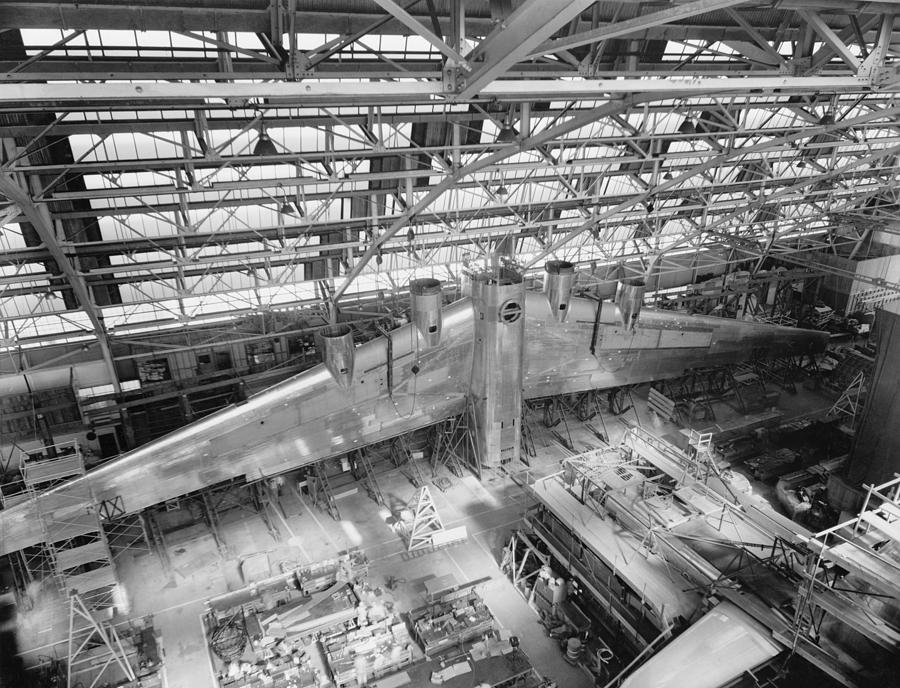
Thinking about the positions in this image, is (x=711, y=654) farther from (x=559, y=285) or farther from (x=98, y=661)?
(x=98, y=661)

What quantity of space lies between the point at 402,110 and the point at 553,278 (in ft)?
21.4

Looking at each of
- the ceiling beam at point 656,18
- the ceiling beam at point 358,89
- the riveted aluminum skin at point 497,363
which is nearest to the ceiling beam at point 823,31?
the ceiling beam at point 358,89

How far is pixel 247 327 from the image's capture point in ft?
76.2

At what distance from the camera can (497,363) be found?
1816 centimetres

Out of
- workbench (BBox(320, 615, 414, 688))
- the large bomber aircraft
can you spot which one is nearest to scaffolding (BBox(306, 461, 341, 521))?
the large bomber aircraft

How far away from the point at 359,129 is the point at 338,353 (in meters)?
6.41

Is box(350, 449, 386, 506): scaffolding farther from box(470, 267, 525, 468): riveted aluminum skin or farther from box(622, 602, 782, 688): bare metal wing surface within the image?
box(622, 602, 782, 688): bare metal wing surface

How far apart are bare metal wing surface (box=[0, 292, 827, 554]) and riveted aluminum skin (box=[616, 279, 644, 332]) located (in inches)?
10.4

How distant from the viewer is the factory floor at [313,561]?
568 inches

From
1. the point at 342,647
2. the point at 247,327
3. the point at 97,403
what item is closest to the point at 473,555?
the point at 342,647

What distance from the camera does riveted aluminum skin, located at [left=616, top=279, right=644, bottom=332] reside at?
19453mm

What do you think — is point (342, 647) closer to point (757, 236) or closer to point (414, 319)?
point (414, 319)

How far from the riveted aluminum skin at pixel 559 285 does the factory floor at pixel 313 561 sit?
582 cm

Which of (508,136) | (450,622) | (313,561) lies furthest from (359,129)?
(450,622)
